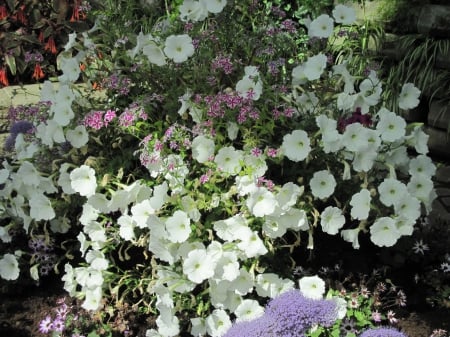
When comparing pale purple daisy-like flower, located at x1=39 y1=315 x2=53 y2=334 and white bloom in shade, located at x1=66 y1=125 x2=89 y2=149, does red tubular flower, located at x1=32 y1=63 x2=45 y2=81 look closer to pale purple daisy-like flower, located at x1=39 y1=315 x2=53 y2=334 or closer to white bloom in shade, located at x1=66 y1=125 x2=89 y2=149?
white bloom in shade, located at x1=66 y1=125 x2=89 y2=149

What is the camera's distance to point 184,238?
2395 millimetres

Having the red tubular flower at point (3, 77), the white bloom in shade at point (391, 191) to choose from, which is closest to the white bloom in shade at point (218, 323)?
the white bloom in shade at point (391, 191)

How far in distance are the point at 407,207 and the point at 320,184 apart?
0.34m

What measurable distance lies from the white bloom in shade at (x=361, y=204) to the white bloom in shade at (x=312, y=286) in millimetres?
290

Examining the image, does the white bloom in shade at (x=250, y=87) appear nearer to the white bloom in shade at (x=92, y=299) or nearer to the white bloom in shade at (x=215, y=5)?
the white bloom in shade at (x=215, y=5)

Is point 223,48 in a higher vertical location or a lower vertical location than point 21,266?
higher

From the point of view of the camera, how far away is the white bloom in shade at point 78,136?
108 inches

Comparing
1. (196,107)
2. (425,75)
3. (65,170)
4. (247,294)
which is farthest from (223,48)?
(425,75)

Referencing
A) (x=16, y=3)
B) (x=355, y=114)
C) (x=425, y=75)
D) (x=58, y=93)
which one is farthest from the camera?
(x=16, y=3)

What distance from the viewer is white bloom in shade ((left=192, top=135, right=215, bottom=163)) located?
8.29ft

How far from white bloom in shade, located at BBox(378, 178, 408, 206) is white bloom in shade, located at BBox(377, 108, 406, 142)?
19cm

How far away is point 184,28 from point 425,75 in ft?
6.13

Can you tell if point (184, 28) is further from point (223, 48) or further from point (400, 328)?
point (400, 328)

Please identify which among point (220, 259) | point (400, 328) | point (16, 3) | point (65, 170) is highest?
point (16, 3)
